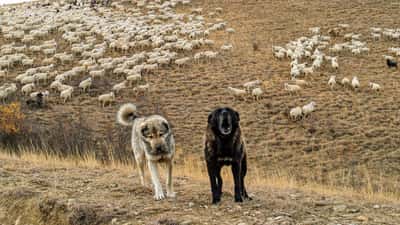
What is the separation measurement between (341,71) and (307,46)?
17.0ft

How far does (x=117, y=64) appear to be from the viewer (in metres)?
29.6

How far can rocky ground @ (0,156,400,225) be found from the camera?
6367 mm

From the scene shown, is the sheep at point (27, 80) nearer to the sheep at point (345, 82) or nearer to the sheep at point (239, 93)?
the sheep at point (239, 93)

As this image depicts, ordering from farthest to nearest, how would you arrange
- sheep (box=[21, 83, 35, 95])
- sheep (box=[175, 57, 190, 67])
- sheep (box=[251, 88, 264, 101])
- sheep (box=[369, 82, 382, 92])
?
sheep (box=[175, 57, 190, 67])
sheep (box=[369, 82, 382, 92])
sheep (box=[21, 83, 35, 95])
sheep (box=[251, 88, 264, 101])

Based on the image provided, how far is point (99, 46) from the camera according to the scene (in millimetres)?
33438

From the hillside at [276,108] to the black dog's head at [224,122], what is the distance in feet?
21.1

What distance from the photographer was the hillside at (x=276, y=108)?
17.7m

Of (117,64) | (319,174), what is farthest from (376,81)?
(117,64)

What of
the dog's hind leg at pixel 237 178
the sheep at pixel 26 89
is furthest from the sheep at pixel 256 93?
the dog's hind leg at pixel 237 178

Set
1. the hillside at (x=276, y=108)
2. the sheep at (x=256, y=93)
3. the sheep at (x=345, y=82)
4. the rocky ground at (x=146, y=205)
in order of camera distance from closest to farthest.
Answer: the rocky ground at (x=146, y=205) < the hillside at (x=276, y=108) < the sheep at (x=256, y=93) < the sheep at (x=345, y=82)

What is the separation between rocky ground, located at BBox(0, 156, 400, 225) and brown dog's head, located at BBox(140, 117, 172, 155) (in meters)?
0.77

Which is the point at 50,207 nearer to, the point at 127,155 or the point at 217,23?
the point at 127,155

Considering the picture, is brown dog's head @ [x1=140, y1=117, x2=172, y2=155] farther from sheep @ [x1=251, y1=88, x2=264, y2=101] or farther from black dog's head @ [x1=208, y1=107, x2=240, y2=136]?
sheep @ [x1=251, y1=88, x2=264, y2=101]

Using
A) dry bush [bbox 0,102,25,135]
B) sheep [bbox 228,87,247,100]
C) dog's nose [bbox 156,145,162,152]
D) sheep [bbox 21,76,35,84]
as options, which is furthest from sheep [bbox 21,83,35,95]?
dog's nose [bbox 156,145,162,152]
